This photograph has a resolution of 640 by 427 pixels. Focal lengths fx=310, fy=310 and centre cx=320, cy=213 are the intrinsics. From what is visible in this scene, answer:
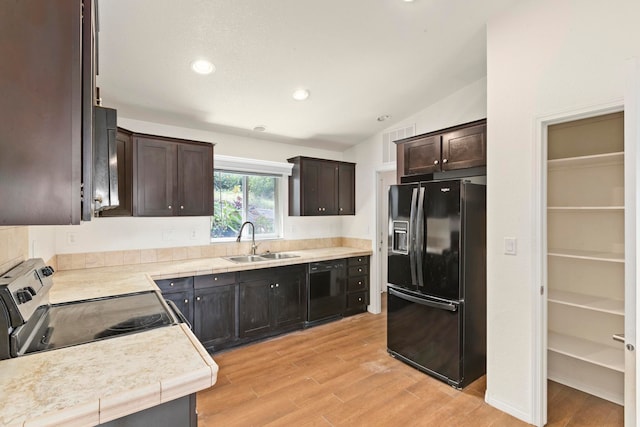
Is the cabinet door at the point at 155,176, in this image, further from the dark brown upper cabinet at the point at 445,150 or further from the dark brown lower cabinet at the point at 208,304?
the dark brown upper cabinet at the point at 445,150

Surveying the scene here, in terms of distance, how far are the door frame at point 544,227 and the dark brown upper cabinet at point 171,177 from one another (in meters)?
3.04

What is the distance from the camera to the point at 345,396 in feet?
8.05

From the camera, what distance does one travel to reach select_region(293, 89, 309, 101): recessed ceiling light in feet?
10.1

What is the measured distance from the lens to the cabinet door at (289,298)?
142 inches

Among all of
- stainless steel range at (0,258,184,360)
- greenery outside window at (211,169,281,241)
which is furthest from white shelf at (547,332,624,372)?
greenery outside window at (211,169,281,241)

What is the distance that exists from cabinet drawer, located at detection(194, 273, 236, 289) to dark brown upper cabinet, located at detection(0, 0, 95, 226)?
7.88ft

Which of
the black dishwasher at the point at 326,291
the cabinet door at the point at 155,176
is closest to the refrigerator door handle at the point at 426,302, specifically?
the black dishwasher at the point at 326,291

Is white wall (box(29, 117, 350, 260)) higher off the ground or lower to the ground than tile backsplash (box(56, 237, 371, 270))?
higher

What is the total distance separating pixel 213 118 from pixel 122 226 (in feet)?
4.92

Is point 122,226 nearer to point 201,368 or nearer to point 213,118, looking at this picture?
point 213,118

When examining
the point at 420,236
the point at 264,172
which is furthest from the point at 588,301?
the point at 264,172

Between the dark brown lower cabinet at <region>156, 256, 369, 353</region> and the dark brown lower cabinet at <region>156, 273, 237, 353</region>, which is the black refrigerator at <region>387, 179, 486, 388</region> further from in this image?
the dark brown lower cabinet at <region>156, 273, 237, 353</region>

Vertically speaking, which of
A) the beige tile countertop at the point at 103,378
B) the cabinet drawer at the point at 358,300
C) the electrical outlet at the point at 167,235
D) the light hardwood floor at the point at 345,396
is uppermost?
the electrical outlet at the point at 167,235

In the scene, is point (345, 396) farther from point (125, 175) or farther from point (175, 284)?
point (125, 175)
